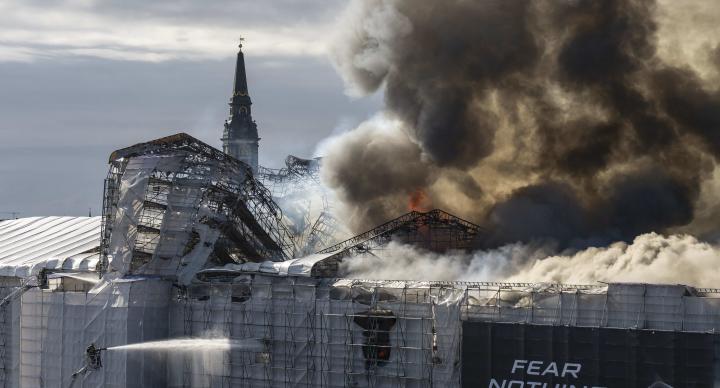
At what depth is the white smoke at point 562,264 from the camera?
74625 millimetres

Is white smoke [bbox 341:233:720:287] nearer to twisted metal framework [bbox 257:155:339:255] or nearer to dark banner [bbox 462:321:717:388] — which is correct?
dark banner [bbox 462:321:717:388]

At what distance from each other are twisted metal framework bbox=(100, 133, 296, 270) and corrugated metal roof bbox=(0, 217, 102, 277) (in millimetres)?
4807

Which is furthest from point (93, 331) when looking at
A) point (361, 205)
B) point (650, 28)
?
point (650, 28)

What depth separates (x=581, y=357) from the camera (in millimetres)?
68250

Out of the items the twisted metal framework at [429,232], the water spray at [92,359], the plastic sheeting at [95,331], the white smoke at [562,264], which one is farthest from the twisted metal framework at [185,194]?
the twisted metal framework at [429,232]

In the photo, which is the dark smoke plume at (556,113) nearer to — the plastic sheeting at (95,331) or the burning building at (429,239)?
the burning building at (429,239)

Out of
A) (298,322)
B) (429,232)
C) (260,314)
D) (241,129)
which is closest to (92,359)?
(260,314)

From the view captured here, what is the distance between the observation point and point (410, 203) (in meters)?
105

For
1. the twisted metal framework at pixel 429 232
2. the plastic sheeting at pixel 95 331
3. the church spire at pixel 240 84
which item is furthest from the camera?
the church spire at pixel 240 84

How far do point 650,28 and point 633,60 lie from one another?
9.11ft

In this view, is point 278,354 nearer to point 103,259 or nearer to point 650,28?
point 103,259

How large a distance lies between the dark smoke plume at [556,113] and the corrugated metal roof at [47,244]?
26872 mm

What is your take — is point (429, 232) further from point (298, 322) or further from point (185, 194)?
point (298, 322)

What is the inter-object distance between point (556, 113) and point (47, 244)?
41.4 meters
